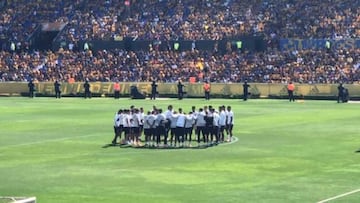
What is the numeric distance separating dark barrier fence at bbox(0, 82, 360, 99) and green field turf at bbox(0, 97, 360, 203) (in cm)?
1712

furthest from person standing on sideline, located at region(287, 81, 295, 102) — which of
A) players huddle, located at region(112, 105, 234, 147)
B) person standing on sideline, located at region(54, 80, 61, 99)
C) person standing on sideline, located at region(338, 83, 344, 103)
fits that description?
players huddle, located at region(112, 105, 234, 147)

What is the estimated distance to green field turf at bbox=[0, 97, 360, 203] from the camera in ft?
79.7

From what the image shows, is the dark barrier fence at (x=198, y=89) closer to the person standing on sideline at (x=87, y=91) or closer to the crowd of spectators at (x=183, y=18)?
the person standing on sideline at (x=87, y=91)

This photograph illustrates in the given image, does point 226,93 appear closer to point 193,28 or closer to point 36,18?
point 193,28

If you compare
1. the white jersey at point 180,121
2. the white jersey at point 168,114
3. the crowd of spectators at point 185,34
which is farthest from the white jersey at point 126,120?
the crowd of spectators at point 185,34

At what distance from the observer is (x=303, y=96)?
69125mm

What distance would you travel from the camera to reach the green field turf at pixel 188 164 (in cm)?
2430

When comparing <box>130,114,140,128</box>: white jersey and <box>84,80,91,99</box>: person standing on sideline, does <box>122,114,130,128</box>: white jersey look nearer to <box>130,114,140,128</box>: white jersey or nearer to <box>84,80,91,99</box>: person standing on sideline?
<box>130,114,140,128</box>: white jersey

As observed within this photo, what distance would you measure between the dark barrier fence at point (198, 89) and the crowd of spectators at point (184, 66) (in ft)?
6.49

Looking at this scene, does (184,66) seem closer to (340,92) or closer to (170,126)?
(340,92)

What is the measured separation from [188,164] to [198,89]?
42.6 metres

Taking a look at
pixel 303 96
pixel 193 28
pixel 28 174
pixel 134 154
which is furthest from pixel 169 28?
pixel 28 174

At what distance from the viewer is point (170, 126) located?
36.3 meters

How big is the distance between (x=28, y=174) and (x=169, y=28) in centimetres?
5672
